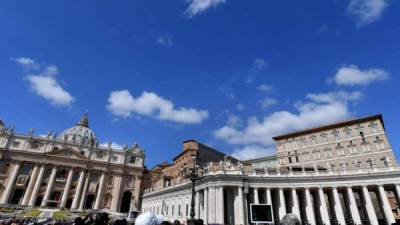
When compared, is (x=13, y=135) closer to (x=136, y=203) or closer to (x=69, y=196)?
(x=69, y=196)

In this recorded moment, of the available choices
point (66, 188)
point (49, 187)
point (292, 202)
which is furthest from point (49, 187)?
point (292, 202)

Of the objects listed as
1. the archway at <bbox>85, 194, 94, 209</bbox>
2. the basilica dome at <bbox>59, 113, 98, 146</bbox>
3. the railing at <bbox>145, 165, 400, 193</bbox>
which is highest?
the basilica dome at <bbox>59, 113, 98, 146</bbox>

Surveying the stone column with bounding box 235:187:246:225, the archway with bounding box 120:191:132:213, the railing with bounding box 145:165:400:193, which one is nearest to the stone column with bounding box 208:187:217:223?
the railing with bounding box 145:165:400:193

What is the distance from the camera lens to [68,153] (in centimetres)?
7156

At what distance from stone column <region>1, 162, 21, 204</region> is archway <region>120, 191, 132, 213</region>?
29004 mm

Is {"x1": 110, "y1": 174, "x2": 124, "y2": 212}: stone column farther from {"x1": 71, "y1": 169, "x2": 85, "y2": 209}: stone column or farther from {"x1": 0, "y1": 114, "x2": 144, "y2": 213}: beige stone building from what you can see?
{"x1": 71, "y1": 169, "x2": 85, "y2": 209}: stone column

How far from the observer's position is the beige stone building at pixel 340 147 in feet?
146

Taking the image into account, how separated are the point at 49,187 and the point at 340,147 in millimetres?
73048

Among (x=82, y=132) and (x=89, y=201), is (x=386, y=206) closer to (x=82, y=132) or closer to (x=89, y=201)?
(x=89, y=201)

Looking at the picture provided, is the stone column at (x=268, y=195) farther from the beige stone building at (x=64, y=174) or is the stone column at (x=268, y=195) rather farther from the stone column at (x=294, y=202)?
the beige stone building at (x=64, y=174)

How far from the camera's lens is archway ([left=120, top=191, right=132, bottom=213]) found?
75750 millimetres

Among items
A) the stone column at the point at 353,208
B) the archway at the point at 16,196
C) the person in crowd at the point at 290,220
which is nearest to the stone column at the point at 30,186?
the archway at the point at 16,196

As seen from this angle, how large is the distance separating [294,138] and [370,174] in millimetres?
20831

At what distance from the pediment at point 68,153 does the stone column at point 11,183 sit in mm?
8424
